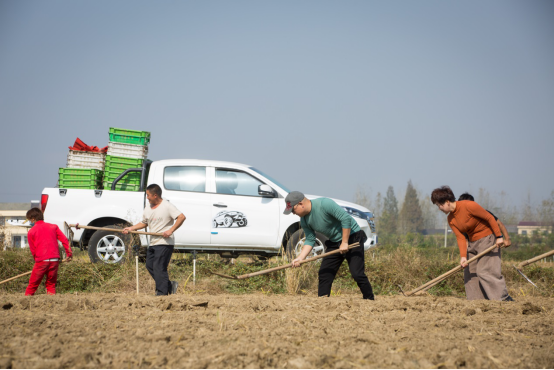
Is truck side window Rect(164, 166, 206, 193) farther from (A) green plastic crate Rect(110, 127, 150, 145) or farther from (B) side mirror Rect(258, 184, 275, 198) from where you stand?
(A) green plastic crate Rect(110, 127, 150, 145)

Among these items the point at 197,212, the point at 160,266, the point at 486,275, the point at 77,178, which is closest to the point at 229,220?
the point at 197,212

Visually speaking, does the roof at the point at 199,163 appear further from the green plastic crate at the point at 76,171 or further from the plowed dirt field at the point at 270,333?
the plowed dirt field at the point at 270,333

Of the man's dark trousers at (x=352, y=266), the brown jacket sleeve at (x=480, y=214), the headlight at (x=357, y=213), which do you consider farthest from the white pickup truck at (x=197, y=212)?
the brown jacket sleeve at (x=480, y=214)

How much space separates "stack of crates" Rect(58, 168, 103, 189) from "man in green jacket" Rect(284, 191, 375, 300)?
15.6 feet

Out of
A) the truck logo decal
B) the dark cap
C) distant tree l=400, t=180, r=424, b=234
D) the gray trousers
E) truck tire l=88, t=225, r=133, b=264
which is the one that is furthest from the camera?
distant tree l=400, t=180, r=424, b=234

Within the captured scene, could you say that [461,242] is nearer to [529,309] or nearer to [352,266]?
[529,309]

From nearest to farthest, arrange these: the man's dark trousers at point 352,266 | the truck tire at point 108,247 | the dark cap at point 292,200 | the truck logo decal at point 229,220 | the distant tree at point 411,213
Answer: the dark cap at point 292,200 → the man's dark trousers at point 352,266 → the truck tire at point 108,247 → the truck logo decal at point 229,220 → the distant tree at point 411,213

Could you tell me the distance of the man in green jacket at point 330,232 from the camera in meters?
6.22

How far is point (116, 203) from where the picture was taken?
359 inches

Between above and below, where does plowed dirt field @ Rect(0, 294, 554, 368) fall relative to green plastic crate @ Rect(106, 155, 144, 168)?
below

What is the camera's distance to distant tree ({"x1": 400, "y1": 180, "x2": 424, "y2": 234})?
51.9 m

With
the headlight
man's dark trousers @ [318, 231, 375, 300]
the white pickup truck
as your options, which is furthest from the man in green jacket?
the headlight

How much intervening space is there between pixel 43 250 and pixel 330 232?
3.81m

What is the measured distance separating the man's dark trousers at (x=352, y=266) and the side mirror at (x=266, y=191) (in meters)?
2.57
